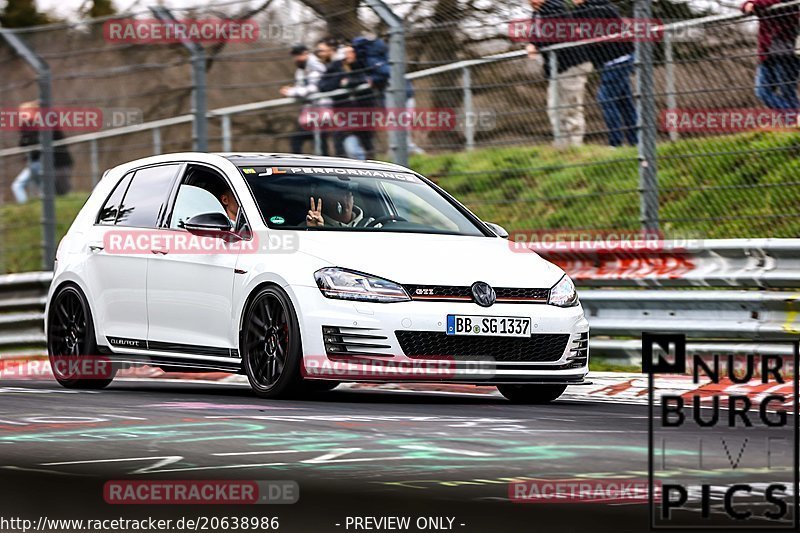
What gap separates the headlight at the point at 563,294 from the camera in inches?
402

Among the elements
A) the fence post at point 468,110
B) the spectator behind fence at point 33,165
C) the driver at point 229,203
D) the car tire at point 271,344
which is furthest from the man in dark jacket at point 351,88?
the car tire at point 271,344

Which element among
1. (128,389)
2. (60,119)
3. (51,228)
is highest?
(60,119)

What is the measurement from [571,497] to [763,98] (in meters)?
6.67

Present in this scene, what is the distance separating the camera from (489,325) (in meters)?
9.82

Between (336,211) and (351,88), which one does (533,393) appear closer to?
(336,211)

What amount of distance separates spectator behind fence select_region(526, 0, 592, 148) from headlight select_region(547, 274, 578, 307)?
3345 mm

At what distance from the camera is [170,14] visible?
16172mm

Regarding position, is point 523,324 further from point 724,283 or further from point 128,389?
point 128,389

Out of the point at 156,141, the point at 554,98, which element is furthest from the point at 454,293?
the point at 156,141

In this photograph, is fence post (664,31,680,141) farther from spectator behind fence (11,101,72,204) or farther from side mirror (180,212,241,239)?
spectator behind fence (11,101,72,204)

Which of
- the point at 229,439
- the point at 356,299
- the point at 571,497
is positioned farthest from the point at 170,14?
the point at 571,497

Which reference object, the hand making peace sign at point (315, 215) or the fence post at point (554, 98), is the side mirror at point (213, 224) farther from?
the fence post at point (554, 98)

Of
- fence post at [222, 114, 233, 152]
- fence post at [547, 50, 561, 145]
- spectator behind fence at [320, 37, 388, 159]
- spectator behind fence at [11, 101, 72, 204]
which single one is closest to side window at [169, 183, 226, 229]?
fence post at [547, 50, 561, 145]

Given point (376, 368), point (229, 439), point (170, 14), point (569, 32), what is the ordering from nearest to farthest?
point (229, 439)
point (376, 368)
point (569, 32)
point (170, 14)
